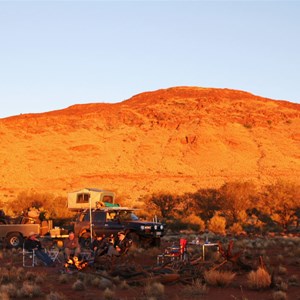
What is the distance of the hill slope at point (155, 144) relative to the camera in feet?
194

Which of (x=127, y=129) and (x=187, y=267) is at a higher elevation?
(x=127, y=129)

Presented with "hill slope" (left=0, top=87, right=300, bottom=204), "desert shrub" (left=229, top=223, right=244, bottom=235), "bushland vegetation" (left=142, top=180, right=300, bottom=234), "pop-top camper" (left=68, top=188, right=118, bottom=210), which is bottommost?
"desert shrub" (left=229, top=223, right=244, bottom=235)

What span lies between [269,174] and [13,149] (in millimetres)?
29313

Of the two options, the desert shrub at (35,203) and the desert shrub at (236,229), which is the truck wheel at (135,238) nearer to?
the desert shrub at (236,229)

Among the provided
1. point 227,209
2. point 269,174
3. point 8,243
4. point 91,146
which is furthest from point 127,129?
point 8,243

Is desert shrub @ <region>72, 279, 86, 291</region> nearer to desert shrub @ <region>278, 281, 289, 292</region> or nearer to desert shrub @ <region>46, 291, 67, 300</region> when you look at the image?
desert shrub @ <region>46, 291, 67, 300</region>

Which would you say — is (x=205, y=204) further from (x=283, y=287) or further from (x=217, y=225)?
(x=283, y=287)

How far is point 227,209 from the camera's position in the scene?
38.0m

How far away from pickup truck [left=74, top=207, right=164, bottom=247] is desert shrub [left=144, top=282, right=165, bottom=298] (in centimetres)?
878

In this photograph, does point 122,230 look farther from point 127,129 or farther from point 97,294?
point 127,129

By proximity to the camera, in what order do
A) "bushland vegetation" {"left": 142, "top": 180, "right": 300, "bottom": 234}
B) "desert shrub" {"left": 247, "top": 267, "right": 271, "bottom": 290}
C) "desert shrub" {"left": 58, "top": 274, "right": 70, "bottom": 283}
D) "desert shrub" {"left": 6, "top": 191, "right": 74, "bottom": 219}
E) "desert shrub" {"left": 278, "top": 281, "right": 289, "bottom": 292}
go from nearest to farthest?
"desert shrub" {"left": 278, "top": 281, "right": 289, "bottom": 292}
"desert shrub" {"left": 247, "top": 267, "right": 271, "bottom": 290}
"desert shrub" {"left": 58, "top": 274, "right": 70, "bottom": 283}
"bushland vegetation" {"left": 142, "top": 180, "right": 300, "bottom": 234}
"desert shrub" {"left": 6, "top": 191, "right": 74, "bottom": 219}

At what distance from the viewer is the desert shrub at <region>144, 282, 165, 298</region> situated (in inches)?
457

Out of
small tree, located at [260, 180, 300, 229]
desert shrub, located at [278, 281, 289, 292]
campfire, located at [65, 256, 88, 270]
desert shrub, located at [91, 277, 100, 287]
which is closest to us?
desert shrub, located at [278, 281, 289, 292]

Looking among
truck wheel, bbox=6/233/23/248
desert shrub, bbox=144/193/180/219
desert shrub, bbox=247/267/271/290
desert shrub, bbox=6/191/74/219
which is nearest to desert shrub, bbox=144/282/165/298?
desert shrub, bbox=247/267/271/290
